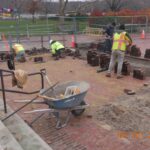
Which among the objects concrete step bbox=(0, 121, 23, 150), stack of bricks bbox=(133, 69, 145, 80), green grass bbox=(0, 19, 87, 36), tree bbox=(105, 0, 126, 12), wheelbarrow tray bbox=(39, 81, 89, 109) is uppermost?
tree bbox=(105, 0, 126, 12)

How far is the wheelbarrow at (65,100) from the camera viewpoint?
238 inches

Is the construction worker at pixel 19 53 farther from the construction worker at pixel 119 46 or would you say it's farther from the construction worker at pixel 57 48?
the construction worker at pixel 119 46

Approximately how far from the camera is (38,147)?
4.99 metres

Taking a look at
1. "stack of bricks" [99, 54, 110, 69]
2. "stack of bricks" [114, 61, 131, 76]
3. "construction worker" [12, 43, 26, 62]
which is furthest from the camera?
"construction worker" [12, 43, 26, 62]

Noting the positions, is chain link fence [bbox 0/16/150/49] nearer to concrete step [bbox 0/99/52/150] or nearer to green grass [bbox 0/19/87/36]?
green grass [bbox 0/19/87/36]

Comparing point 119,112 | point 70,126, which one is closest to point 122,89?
point 119,112

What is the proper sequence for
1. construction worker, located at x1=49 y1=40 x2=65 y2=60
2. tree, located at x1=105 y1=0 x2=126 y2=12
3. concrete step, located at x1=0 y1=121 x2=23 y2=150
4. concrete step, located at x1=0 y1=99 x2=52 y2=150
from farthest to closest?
tree, located at x1=105 y1=0 x2=126 y2=12 < construction worker, located at x1=49 y1=40 x2=65 y2=60 < concrete step, located at x1=0 y1=99 x2=52 y2=150 < concrete step, located at x1=0 y1=121 x2=23 y2=150

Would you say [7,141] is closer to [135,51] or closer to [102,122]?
[102,122]

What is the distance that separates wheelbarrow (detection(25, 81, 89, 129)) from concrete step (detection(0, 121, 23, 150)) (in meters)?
0.89

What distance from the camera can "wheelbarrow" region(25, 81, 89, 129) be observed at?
6.05 meters

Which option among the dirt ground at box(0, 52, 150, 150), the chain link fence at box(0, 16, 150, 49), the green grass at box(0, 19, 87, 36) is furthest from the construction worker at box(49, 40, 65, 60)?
the green grass at box(0, 19, 87, 36)

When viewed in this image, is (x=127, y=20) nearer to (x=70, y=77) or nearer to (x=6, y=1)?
(x=70, y=77)

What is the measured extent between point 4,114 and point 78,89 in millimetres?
1713

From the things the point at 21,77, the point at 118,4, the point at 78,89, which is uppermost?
the point at 118,4
